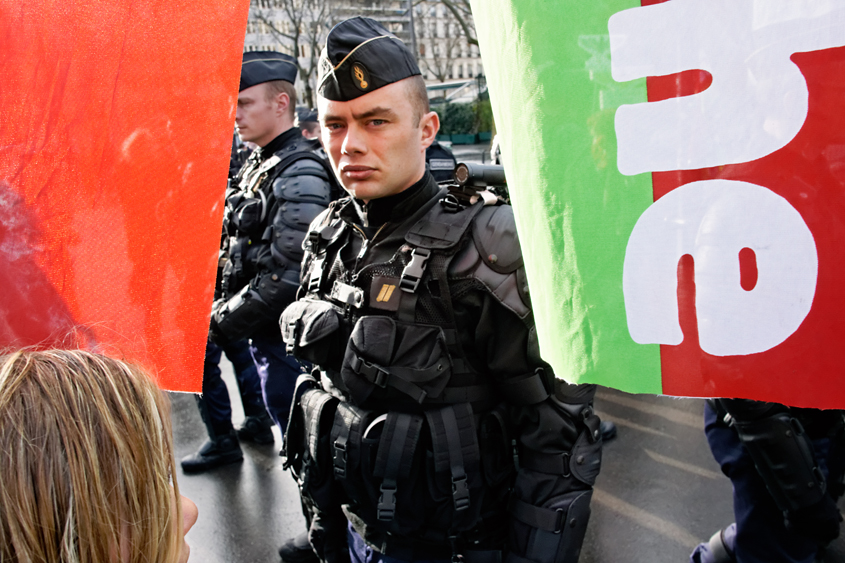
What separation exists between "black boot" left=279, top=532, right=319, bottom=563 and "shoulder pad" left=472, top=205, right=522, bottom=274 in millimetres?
2516

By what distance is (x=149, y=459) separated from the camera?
95 centimetres

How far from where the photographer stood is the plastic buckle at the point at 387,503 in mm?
1670

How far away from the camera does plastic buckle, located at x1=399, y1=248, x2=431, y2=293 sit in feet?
5.50

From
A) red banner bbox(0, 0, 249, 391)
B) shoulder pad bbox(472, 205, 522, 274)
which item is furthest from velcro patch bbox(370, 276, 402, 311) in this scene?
red banner bbox(0, 0, 249, 391)

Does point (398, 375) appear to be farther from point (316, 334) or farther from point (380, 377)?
point (316, 334)

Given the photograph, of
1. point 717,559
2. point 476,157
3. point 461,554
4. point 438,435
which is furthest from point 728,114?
point 476,157

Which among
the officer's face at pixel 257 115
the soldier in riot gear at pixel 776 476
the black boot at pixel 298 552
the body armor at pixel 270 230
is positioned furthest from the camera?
the officer's face at pixel 257 115

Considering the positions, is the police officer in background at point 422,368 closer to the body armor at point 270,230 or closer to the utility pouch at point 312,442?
the utility pouch at point 312,442

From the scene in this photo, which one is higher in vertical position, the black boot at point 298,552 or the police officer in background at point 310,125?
the police officer in background at point 310,125

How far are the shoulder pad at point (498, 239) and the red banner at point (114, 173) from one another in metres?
0.73

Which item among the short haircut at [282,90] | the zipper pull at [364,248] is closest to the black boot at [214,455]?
the short haircut at [282,90]

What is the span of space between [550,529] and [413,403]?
492 mm

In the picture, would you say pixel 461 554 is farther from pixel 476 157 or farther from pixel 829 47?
pixel 476 157

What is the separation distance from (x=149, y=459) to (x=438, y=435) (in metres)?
0.89
